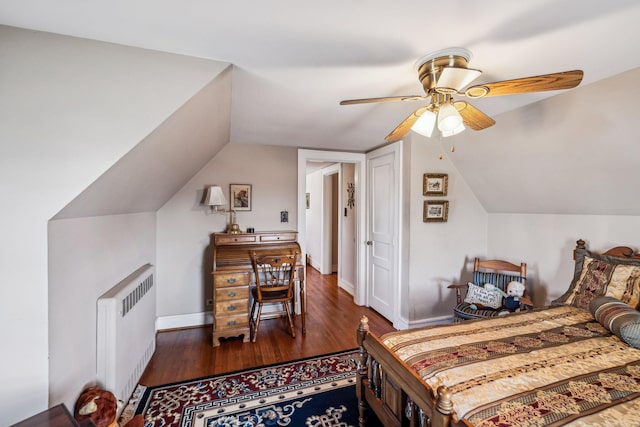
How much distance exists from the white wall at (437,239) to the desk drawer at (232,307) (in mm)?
1783

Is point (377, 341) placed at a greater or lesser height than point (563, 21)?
lesser

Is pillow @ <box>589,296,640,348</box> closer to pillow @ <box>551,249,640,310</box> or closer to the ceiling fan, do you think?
pillow @ <box>551,249,640,310</box>

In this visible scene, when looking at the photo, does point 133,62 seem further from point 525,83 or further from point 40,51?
point 525,83

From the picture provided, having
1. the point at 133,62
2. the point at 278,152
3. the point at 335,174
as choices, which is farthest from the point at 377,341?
the point at 335,174

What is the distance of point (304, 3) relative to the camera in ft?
3.51

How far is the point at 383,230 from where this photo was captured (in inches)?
135

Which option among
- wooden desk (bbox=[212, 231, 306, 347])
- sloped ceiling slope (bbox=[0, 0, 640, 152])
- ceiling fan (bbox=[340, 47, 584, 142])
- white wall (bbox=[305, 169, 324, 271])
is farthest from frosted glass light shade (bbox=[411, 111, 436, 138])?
white wall (bbox=[305, 169, 324, 271])

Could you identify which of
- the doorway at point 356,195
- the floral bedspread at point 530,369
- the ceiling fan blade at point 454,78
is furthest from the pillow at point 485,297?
the ceiling fan blade at point 454,78

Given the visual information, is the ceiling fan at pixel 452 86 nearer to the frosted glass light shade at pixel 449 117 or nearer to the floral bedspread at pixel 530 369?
the frosted glass light shade at pixel 449 117

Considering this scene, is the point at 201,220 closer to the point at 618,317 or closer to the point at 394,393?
the point at 394,393

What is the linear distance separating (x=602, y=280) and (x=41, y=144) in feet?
11.7

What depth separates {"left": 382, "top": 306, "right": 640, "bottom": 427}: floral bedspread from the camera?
1019 mm

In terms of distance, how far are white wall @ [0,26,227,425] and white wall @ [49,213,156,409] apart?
45 millimetres

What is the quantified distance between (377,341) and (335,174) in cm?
427
